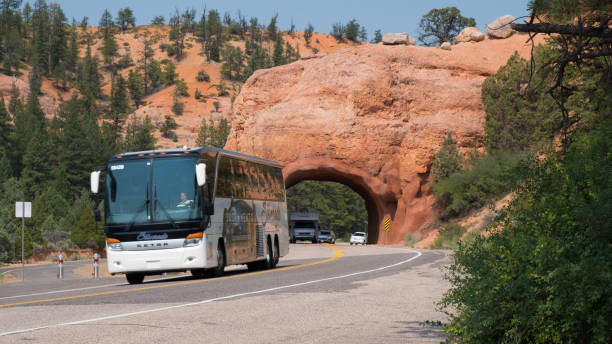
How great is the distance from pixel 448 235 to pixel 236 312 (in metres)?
36.0

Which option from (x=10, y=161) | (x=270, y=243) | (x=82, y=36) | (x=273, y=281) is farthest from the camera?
(x=82, y=36)

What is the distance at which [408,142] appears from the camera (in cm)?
5559

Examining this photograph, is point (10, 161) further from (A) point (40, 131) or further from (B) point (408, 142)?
(B) point (408, 142)

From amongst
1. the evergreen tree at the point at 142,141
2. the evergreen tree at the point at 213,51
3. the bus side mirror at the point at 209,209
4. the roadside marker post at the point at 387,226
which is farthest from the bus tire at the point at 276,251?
the evergreen tree at the point at 213,51

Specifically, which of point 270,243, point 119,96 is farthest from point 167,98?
point 270,243

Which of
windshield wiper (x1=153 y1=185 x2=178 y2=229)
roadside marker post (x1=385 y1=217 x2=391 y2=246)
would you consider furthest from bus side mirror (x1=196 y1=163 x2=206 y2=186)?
roadside marker post (x1=385 y1=217 x2=391 y2=246)

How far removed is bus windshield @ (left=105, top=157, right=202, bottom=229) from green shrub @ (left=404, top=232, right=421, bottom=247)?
33536 mm

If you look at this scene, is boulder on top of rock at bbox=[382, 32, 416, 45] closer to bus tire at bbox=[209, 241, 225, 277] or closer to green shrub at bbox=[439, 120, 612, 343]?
bus tire at bbox=[209, 241, 225, 277]

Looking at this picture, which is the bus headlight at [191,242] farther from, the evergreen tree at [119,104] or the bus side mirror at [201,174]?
the evergreen tree at [119,104]

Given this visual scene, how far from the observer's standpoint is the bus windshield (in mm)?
19531

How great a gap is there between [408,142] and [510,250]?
48.4 meters

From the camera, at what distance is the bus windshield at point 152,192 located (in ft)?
64.1

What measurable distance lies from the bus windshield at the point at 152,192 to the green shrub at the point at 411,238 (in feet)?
110

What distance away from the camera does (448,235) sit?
4616cm
